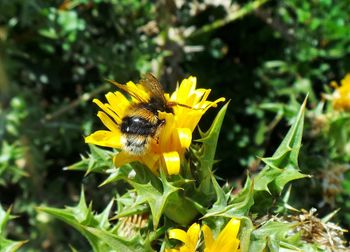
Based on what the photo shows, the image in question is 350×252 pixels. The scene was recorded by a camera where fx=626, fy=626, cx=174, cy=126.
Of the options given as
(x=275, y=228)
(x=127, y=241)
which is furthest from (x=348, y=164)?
(x=127, y=241)

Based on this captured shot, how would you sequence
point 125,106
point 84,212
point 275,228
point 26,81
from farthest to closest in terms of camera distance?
point 26,81, point 84,212, point 125,106, point 275,228

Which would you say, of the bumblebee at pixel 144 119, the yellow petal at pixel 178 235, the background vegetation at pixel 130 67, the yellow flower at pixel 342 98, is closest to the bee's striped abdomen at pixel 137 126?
the bumblebee at pixel 144 119

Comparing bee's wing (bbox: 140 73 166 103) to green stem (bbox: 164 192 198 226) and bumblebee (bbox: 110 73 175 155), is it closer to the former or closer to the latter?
bumblebee (bbox: 110 73 175 155)

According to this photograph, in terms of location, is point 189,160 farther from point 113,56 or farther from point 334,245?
point 113,56

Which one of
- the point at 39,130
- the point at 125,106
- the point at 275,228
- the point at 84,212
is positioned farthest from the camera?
the point at 39,130

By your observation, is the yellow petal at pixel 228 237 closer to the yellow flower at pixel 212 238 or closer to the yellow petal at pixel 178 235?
the yellow flower at pixel 212 238

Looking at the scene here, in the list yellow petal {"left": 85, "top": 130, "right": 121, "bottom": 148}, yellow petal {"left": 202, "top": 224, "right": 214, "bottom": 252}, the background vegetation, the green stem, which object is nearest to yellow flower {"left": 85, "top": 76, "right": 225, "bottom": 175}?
yellow petal {"left": 85, "top": 130, "right": 121, "bottom": 148}

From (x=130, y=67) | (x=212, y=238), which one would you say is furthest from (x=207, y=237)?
(x=130, y=67)
